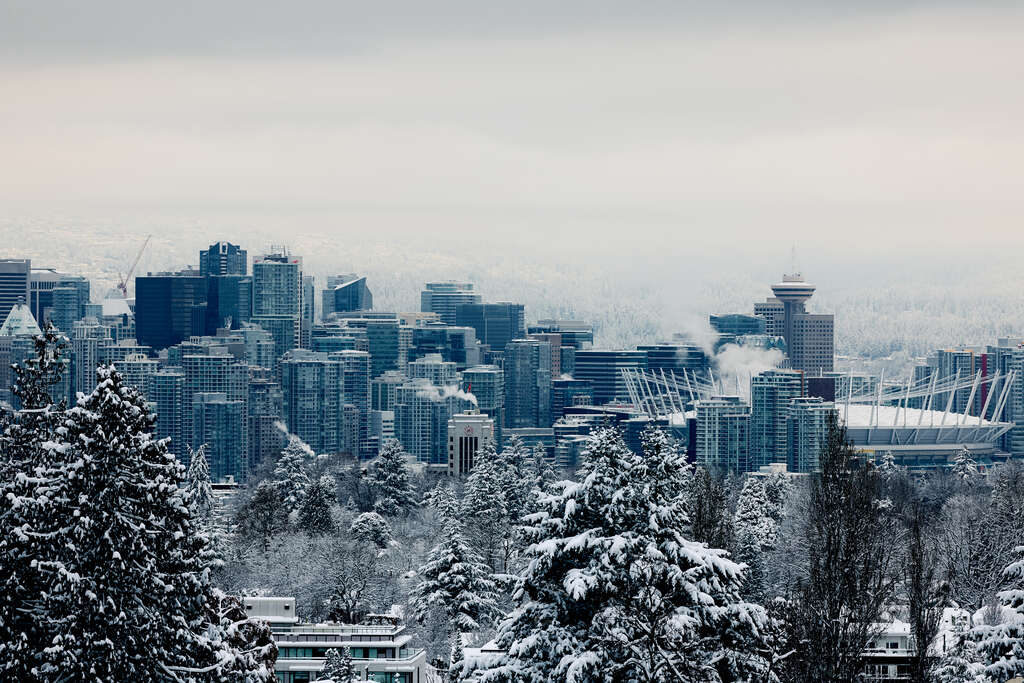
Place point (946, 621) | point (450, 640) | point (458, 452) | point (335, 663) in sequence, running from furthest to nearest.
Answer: point (458, 452) → point (450, 640) → point (946, 621) → point (335, 663)

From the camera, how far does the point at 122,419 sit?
24.5 metres

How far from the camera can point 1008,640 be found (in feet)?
77.5

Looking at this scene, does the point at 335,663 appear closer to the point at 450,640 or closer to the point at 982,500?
the point at 450,640

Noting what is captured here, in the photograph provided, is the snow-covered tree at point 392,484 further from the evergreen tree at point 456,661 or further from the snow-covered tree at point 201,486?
the evergreen tree at point 456,661

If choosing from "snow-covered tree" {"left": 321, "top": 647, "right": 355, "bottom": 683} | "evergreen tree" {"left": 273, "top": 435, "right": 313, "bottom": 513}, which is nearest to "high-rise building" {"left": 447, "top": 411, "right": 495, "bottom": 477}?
"evergreen tree" {"left": 273, "top": 435, "right": 313, "bottom": 513}

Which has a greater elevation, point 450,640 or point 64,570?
point 64,570

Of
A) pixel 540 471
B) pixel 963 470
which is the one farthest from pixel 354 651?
pixel 963 470

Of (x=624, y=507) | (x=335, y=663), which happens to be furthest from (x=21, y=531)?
(x=335, y=663)

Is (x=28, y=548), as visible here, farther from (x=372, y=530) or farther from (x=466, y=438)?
(x=466, y=438)

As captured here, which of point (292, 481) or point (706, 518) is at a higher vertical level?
point (706, 518)

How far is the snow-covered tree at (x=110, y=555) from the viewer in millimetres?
24234

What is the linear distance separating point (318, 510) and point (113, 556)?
218ft

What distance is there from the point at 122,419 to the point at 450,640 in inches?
1272

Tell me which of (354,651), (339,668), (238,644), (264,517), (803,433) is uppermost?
(238,644)
